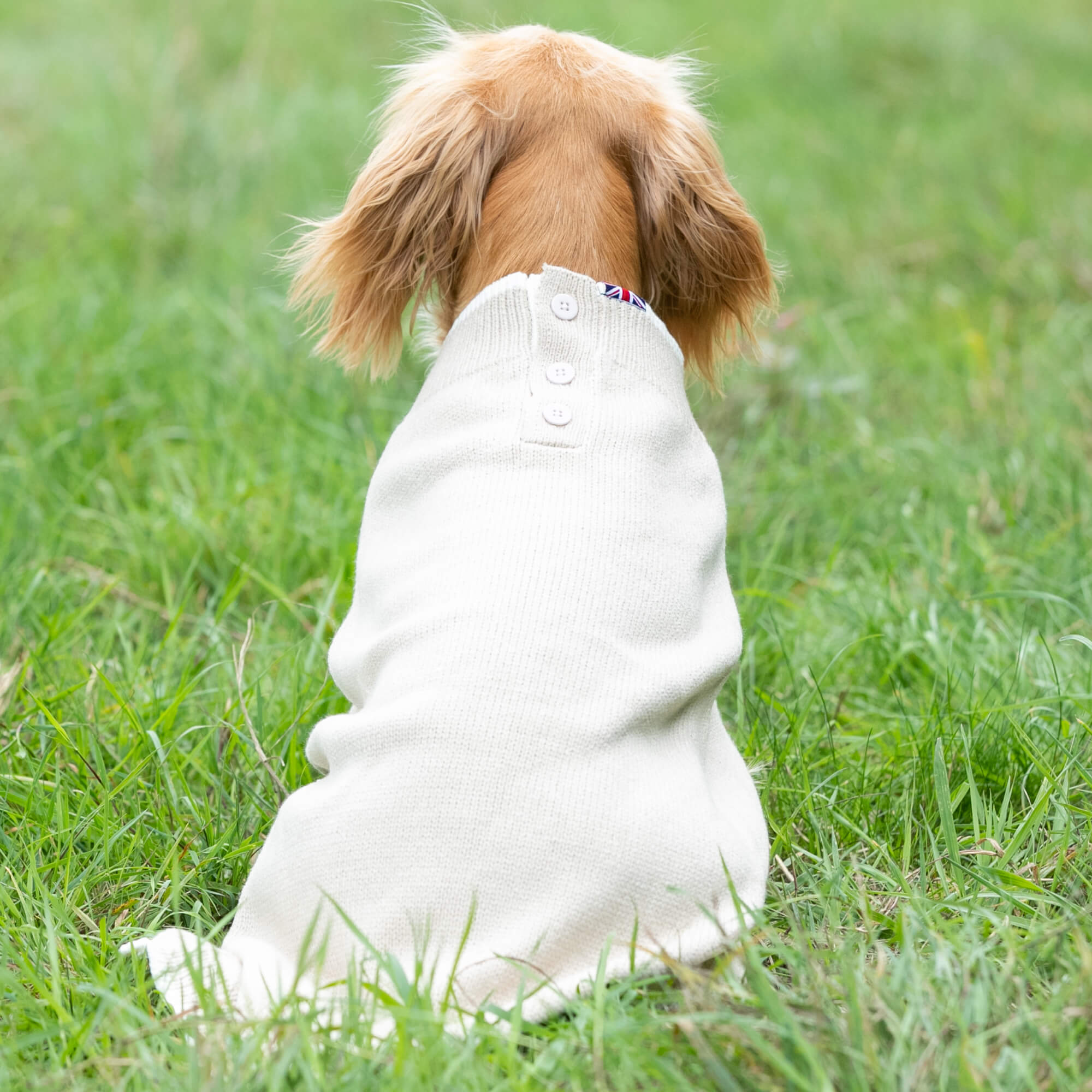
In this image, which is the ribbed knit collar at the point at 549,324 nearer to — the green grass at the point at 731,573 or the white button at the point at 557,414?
the white button at the point at 557,414

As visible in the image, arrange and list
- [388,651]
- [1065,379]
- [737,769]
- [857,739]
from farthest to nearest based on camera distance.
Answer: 1. [1065,379]
2. [857,739]
3. [737,769]
4. [388,651]

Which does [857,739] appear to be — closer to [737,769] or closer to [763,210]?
[737,769]

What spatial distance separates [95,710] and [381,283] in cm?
97

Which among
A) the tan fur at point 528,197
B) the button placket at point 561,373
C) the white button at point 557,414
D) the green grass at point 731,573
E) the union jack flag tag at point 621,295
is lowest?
the green grass at point 731,573

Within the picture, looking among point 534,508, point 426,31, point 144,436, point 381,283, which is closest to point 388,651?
point 534,508

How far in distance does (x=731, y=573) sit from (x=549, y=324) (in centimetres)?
127

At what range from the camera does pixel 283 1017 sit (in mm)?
1568

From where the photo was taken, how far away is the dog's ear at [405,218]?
6.68 ft

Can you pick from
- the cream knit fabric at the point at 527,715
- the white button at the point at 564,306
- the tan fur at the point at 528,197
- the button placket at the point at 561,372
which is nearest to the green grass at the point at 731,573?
the cream knit fabric at the point at 527,715

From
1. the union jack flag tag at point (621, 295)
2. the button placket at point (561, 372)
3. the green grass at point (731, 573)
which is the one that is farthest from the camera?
the union jack flag tag at point (621, 295)

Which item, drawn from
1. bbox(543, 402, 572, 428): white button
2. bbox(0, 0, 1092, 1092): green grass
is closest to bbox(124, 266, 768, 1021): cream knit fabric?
bbox(543, 402, 572, 428): white button

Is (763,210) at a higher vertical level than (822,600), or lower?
higher

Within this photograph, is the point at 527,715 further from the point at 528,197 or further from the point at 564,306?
the point at 528,197

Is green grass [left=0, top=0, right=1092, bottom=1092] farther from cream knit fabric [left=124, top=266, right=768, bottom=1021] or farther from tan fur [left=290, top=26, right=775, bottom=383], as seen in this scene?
tan fur [left=290, top=26, right=775, bottom=383]
